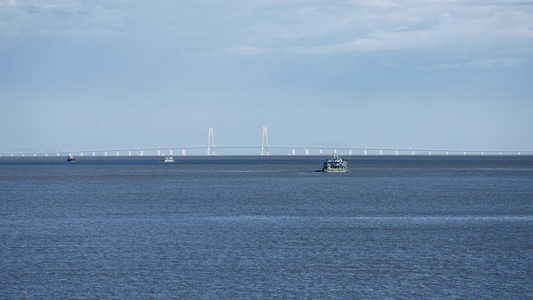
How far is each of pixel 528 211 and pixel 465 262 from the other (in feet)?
83.6

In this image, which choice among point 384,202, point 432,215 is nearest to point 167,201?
point 384,202

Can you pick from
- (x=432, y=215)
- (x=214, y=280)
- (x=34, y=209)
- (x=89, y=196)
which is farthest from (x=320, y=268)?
(x=89, y=196)

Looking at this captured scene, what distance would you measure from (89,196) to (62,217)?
2186 centimetres

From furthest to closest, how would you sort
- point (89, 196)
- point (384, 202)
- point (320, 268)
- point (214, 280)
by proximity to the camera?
point (89, 196), point (384, 202), point (320, 268), point (214, 280)

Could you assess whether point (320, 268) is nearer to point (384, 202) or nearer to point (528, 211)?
point (528, 211)

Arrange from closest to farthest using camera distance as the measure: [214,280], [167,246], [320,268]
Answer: [214,280]
[320,268]
[167,246]

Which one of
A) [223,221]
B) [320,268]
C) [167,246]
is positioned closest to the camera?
[320,268]

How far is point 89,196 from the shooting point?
76.7 metres

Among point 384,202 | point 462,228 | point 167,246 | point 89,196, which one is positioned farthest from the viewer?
point 89,196

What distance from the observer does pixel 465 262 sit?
3406 centimetres

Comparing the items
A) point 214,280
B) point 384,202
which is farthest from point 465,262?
point 384,202

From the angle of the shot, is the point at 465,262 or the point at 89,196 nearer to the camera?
the point at 465,262

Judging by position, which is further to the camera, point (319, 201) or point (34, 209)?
point (319, 201)

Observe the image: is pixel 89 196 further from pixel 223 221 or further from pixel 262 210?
pixel 223 221
